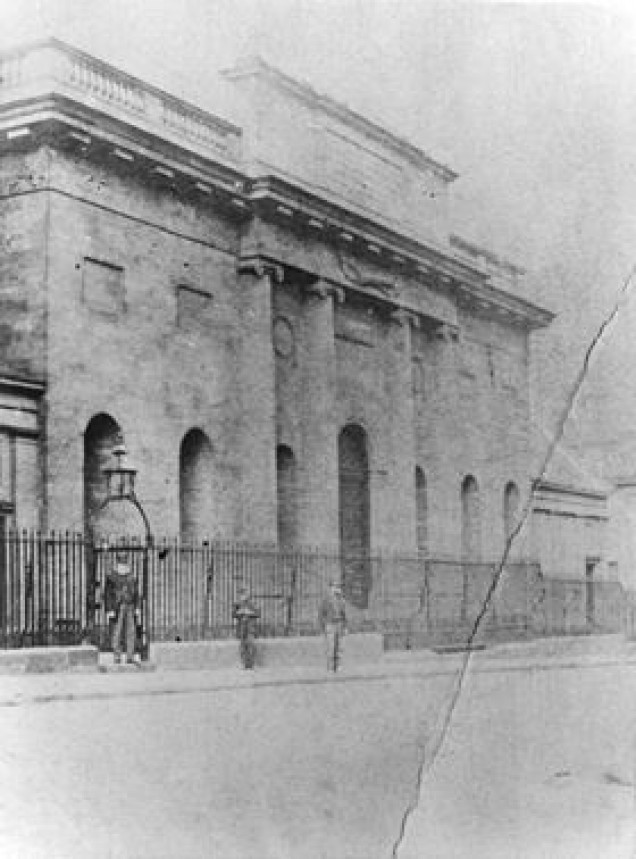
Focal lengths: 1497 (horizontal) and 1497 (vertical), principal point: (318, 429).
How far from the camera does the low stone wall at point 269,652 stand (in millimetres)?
16344

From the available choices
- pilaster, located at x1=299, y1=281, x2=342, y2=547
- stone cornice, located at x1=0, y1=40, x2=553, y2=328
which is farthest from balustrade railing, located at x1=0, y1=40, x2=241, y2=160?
pilaster, located at x1=299, y1=281, x2=342, y2=547

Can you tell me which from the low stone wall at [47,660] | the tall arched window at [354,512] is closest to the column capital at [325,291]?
the tall arched window at [354,512]

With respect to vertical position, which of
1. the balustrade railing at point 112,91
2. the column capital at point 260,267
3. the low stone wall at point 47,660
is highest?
the balustrade railing at point 112,91

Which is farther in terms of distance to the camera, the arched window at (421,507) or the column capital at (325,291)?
the column capital at (325,291)

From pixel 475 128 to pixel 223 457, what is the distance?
7971 mm

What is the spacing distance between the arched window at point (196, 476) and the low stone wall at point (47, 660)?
13.8 feet

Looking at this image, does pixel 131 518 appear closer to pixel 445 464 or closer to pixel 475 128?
pixel 445 464

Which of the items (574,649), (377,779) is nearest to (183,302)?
(574,649)

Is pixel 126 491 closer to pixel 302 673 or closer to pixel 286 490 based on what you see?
pixel 286 490

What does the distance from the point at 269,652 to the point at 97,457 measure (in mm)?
3518

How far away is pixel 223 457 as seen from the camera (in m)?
19.7

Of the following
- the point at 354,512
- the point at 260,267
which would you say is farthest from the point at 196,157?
the point at 354,512

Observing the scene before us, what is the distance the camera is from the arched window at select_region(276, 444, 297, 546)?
766 inches

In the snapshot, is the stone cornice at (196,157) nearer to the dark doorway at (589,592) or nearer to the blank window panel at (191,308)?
the blank window panel at (191,308)
